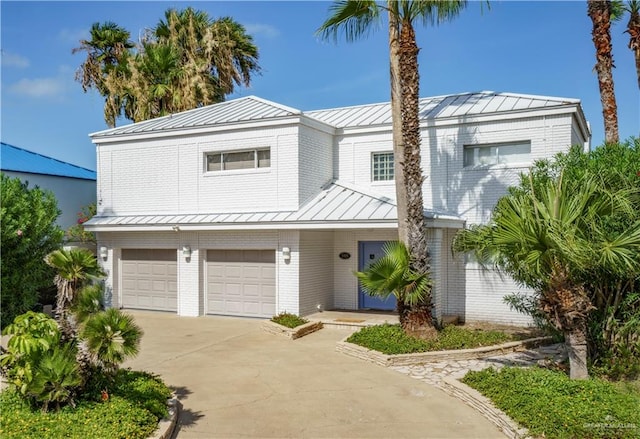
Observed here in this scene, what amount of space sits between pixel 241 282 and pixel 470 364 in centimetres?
811

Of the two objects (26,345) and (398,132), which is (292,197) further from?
(26,345)

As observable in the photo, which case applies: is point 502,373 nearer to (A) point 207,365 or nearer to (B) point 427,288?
(B) point 427,288

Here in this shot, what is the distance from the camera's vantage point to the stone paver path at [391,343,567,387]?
9.98 meters

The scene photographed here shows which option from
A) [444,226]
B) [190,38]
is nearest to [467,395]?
[444,226]

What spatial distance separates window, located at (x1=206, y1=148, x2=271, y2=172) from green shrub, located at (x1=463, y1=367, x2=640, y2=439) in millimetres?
9943

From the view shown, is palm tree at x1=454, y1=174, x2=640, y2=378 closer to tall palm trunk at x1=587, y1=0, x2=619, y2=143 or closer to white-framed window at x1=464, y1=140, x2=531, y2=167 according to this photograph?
white-framed window at x1=464, y1=140, x2=531, y2=167

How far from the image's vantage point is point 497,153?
15.5 meters

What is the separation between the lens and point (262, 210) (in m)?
16.3

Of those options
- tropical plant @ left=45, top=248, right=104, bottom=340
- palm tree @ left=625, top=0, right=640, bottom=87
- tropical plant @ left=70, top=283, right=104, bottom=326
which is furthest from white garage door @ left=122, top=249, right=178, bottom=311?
palm tree @ left=625, top=0, right=640, bottom=87

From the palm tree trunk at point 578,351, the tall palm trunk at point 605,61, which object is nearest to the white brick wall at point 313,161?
the tall palm trunk at point 605,61

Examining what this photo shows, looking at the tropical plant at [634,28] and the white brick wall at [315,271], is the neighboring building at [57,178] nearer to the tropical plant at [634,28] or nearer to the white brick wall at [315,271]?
the white brick wall at [315,271]

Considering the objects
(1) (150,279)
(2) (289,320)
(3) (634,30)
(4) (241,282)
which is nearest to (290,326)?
(2) (289,320)

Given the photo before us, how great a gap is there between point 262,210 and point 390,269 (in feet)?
18.7

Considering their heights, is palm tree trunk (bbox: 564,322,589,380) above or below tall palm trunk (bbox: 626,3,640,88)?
below
